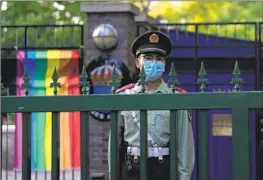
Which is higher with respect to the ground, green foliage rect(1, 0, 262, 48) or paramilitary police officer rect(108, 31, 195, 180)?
green foliage rect(1, 0, 262, 48)

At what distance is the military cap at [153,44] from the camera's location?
344 cm

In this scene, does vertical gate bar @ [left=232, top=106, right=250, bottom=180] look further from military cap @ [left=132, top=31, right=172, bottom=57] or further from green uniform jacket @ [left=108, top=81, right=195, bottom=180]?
military cap @ [left=132, top=31, right=172, bottom=57]

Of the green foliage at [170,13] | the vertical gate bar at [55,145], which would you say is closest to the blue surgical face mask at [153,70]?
the vertical gate bar at [55,145]

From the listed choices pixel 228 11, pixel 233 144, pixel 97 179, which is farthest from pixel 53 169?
pixel 228 11

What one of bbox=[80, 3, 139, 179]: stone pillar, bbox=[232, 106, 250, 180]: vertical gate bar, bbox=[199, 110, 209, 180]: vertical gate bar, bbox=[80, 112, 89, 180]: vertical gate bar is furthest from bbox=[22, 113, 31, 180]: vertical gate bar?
bbox=[80, 3, 139, 179]: stone pillar

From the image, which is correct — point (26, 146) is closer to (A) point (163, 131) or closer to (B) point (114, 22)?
(A) point (163, 131)

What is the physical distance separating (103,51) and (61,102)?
4.99 meters

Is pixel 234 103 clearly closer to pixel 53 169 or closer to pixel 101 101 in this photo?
pixel 101 101

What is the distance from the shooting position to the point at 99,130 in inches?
294

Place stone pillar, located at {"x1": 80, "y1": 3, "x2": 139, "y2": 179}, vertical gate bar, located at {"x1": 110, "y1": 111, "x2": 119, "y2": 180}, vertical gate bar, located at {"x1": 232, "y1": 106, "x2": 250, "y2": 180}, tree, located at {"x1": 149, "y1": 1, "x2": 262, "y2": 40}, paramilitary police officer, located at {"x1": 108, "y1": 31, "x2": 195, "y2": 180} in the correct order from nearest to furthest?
vertical gate bar, located at {"x1": 232, "y1": 106, "x2": 250, "y2": 180}, vertical gate bar, located at {"x1": 110, "y1": 111, "x2": 119, "y2": 180}, paramilitary police officer, located at {"x1": 108, "y1": 31, "x2": 195, "y2": 180}, stone pillar, located at {"x1": 80, "y1": 3, "x2": 139, "y2": 179}, tree, located at {"x1": 149, "y1": 1, "x2": 262, "y2": 40}

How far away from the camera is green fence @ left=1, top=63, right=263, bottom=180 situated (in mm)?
2482

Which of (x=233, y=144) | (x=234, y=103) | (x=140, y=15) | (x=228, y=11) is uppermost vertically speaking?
(x=228, y=11)

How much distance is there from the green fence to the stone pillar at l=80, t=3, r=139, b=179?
4769 mm

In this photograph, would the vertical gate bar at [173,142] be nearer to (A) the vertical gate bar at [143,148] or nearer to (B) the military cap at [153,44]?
(A) the vertical gate bar at [143,148]
